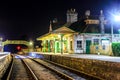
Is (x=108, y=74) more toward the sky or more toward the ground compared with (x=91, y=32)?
more toward the ground

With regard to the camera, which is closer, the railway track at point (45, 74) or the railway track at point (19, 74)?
the railway track at point (45, 74)

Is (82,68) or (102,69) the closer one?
(102,69)

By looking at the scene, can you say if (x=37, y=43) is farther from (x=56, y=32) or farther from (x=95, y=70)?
(x=95, y=70)

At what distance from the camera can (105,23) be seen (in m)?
42.9

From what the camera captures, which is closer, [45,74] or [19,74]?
[45,74]

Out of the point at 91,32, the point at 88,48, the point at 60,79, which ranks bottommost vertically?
the point at 60,79

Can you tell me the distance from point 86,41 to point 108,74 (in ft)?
88.1

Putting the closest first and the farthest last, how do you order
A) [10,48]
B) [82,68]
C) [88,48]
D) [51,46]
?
[82,68] → [88,48] → [51,46] → [10,48]

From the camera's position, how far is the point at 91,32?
4084 centimetres

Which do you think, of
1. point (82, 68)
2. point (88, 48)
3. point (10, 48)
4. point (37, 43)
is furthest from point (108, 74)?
point (10, 48)

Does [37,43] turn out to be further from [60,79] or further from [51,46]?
[60,79]

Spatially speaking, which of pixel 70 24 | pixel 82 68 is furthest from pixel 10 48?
pixel 82 68

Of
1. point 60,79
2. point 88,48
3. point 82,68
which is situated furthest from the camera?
point 88,48

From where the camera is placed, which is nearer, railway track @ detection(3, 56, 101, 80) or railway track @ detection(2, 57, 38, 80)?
railway track @ detection(3, 56, 101, 80)
